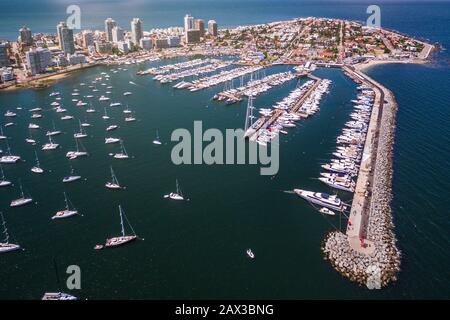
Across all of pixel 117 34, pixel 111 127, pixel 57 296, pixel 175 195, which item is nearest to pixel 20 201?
pixel 57 296

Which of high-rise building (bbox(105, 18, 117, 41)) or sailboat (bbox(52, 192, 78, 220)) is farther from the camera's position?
high-rise building (bbox(105, 18, 117, 41))

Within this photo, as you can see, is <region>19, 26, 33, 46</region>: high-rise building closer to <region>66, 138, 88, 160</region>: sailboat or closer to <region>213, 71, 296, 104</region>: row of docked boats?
<region>213, 71, 296, 104</region>: row of docked boats

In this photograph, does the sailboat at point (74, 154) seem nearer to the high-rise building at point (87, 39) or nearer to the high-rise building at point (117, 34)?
the high-rise building at point (87, 39)

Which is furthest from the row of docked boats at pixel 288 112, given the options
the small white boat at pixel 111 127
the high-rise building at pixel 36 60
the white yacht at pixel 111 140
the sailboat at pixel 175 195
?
the high-rise building at pixel 36 60

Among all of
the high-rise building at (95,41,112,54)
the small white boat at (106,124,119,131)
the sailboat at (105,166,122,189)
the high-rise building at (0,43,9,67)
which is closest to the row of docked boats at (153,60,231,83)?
the small white boat at (106,124,119,131)

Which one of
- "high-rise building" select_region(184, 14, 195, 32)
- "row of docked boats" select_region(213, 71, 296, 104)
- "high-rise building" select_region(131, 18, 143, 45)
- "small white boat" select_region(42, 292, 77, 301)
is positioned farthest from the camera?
"high-rise building" select_region(184, 14, 195, 32)
